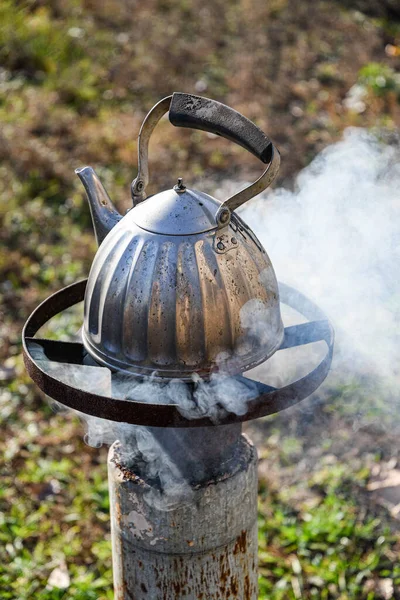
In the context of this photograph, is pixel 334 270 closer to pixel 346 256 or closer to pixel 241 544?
pixel 346 256

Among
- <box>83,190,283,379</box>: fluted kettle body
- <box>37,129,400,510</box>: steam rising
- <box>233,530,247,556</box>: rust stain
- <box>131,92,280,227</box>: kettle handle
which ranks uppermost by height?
<box>131,92,280,227</box>: kettle handle

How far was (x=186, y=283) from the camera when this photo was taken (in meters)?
2.30

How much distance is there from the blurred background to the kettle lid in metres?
2.24

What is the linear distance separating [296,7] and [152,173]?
5268 mm

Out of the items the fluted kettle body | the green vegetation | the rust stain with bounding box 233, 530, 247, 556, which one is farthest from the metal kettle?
the green vegetation

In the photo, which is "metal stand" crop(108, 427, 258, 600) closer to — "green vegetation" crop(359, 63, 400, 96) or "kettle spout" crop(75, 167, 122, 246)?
"kettle spout" crop(75, 167, 122, 246)

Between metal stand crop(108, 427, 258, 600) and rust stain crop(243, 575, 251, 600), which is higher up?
metal stand crop(108, 427, 258, 600)

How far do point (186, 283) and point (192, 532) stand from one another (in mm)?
981

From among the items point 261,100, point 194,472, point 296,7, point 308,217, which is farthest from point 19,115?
point 194,472

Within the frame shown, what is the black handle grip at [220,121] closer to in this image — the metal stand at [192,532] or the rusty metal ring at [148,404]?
the rusty metal ring at [148,404]

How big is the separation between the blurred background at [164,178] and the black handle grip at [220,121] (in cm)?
245

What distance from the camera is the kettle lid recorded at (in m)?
2.37

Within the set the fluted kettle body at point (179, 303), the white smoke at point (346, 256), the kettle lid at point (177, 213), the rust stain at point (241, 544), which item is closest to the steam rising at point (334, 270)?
the white smoke at point (346, 256)

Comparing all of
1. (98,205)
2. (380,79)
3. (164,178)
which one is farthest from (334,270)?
(380,79)
